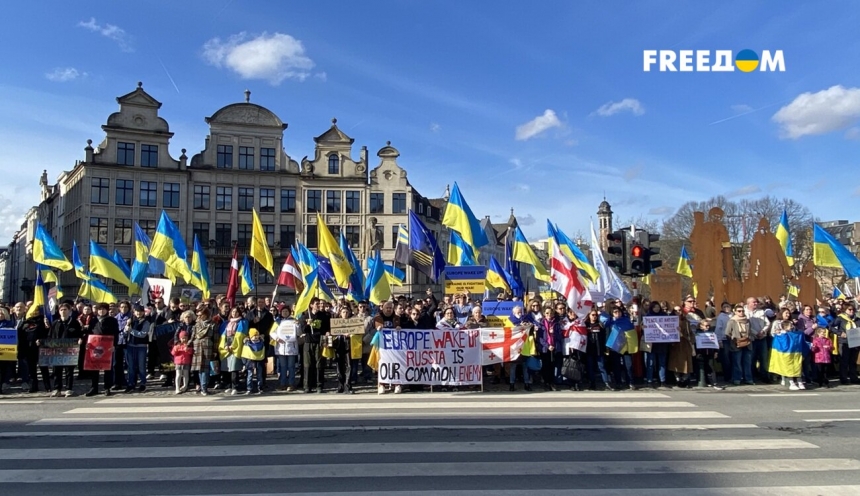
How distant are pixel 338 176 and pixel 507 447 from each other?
152ft

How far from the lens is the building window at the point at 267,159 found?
50438 mm

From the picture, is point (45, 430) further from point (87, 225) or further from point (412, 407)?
point (87, 225)

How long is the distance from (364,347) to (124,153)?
40.7m

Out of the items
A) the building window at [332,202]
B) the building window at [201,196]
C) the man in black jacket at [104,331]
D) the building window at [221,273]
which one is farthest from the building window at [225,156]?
the man in black jacket at [104,331]

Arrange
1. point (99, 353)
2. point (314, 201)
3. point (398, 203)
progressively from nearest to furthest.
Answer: point (99, 353) < point (314, 201) < point (398, 203)

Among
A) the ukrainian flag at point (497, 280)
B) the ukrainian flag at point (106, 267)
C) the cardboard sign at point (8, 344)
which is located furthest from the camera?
the ukrainian flag at point (497, 280)

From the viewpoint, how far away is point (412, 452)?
7406 millimetres

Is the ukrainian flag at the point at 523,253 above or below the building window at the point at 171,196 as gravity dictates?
below

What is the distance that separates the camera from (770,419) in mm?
9594

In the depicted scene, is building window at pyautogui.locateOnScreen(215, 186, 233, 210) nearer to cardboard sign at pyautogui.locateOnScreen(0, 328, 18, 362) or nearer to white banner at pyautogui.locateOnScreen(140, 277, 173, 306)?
white banner at pyautogui.locateOnScreen(140, 277, 173, 306)

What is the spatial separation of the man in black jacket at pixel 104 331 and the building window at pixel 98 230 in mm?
37450

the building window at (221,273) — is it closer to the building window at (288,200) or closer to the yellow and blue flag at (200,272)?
the building window at (288,200)

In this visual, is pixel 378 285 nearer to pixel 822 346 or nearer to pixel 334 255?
pixel 334 255

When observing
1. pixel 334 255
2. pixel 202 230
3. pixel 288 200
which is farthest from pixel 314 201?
pixel 334 255
